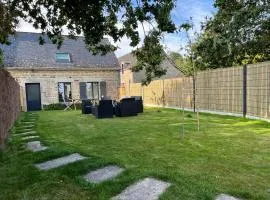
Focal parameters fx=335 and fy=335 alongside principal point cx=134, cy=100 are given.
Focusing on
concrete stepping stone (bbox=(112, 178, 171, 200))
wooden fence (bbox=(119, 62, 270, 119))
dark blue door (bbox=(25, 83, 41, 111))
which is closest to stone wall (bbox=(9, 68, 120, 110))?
dark blue door (bbox=(25, 83, 41, 111))

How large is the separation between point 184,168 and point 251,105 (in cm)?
752

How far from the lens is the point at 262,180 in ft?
14.0

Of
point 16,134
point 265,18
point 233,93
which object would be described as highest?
point 265,18

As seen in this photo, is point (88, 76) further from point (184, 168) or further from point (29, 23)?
point (184, 168)

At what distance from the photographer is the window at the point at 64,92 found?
950 inches

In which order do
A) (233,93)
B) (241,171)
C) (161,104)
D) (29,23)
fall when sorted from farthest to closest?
(161,104)
(233,93)
(29,23)
(241,171)

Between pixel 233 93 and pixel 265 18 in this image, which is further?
pixel 265 18

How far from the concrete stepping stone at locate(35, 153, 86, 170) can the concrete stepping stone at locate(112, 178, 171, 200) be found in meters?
1.77

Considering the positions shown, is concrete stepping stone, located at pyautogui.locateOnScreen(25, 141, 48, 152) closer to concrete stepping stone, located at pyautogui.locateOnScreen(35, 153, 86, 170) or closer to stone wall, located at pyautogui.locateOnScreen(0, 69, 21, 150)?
stone wall, located at pyautogui.locateOnScreen(0, 69, 21, 150)

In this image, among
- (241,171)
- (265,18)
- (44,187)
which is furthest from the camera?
(265,18)

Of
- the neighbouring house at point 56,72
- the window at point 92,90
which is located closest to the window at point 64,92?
the neighbouring house at point 56,72

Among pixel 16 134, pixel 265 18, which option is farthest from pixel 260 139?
pixel 265 18

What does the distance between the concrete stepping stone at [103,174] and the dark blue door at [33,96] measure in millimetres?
19344

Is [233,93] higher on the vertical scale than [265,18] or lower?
lower
